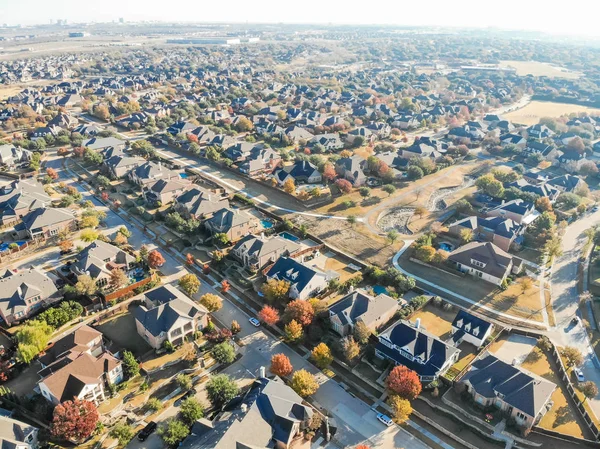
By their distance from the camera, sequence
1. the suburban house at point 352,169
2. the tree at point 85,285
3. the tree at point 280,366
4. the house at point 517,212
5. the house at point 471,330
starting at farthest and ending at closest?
the suburban house at point 352,169, the house at point 517,212, the tree at point 85,285, the house at point 471,330, the tree at point 280,366

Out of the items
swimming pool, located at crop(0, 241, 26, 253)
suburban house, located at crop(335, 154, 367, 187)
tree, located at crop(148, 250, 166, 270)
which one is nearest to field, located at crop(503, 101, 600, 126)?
suburban house, located at crop(335, 154, 367, 187)

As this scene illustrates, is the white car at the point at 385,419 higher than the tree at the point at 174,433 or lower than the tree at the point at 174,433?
lower

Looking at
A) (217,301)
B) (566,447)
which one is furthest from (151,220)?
(566,447)

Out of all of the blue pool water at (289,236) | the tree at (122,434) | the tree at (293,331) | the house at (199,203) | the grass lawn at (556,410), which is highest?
the house at (199,203)

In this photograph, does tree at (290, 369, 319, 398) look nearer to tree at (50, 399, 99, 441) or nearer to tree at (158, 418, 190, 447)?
tree at (158, 418, 190, 447)

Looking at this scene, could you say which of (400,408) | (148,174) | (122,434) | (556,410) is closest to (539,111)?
(148,174)

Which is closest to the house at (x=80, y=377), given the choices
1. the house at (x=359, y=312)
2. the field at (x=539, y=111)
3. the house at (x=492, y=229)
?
the house at (x=359, y=312)

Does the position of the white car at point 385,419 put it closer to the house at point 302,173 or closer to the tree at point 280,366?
the tree at point 280,366

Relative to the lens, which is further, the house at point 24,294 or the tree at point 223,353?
the house at point 24,294
